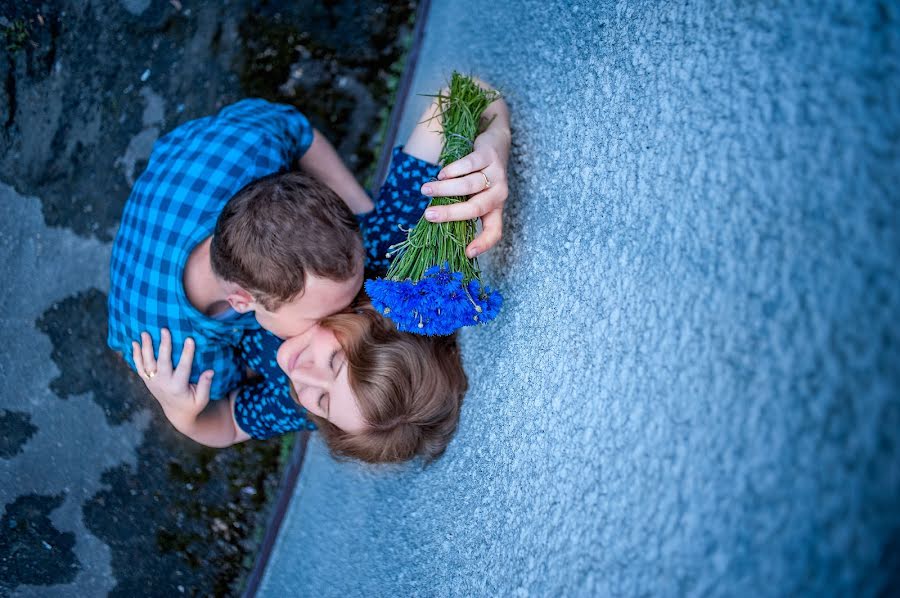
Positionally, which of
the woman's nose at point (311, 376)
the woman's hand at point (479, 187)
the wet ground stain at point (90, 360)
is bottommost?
the wet ground stain at point (90, 360)


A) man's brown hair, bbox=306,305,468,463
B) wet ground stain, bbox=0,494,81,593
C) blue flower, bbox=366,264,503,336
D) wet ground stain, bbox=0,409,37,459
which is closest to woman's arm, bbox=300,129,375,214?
man's brown hair, bbox=306,305,468,463

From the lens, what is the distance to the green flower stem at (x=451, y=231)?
1312mm

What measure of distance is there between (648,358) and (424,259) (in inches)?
22.0

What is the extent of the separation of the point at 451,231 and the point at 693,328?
2.09ft

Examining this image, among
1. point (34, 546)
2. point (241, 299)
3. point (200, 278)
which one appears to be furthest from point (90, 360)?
point (241, 299)

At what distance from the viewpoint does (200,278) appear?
1.71 meters

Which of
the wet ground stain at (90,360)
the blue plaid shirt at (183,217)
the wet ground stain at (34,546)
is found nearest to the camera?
the blue plaid shirt at (183,217)

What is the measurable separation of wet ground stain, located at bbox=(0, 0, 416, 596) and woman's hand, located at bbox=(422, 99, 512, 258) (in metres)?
1.19

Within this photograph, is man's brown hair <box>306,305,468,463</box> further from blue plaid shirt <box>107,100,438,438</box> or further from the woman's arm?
the woman's arm

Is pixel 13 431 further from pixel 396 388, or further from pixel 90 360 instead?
pixel 396 388

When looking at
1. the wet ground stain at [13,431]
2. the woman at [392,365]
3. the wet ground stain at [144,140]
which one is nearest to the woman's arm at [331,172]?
the woman at [392,365]

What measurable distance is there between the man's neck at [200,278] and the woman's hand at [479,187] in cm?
74

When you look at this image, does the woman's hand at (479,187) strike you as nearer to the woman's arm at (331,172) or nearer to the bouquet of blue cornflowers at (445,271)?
the bouquet of blue cornflowers at (445,271)

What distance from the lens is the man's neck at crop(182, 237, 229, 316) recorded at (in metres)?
1.70
